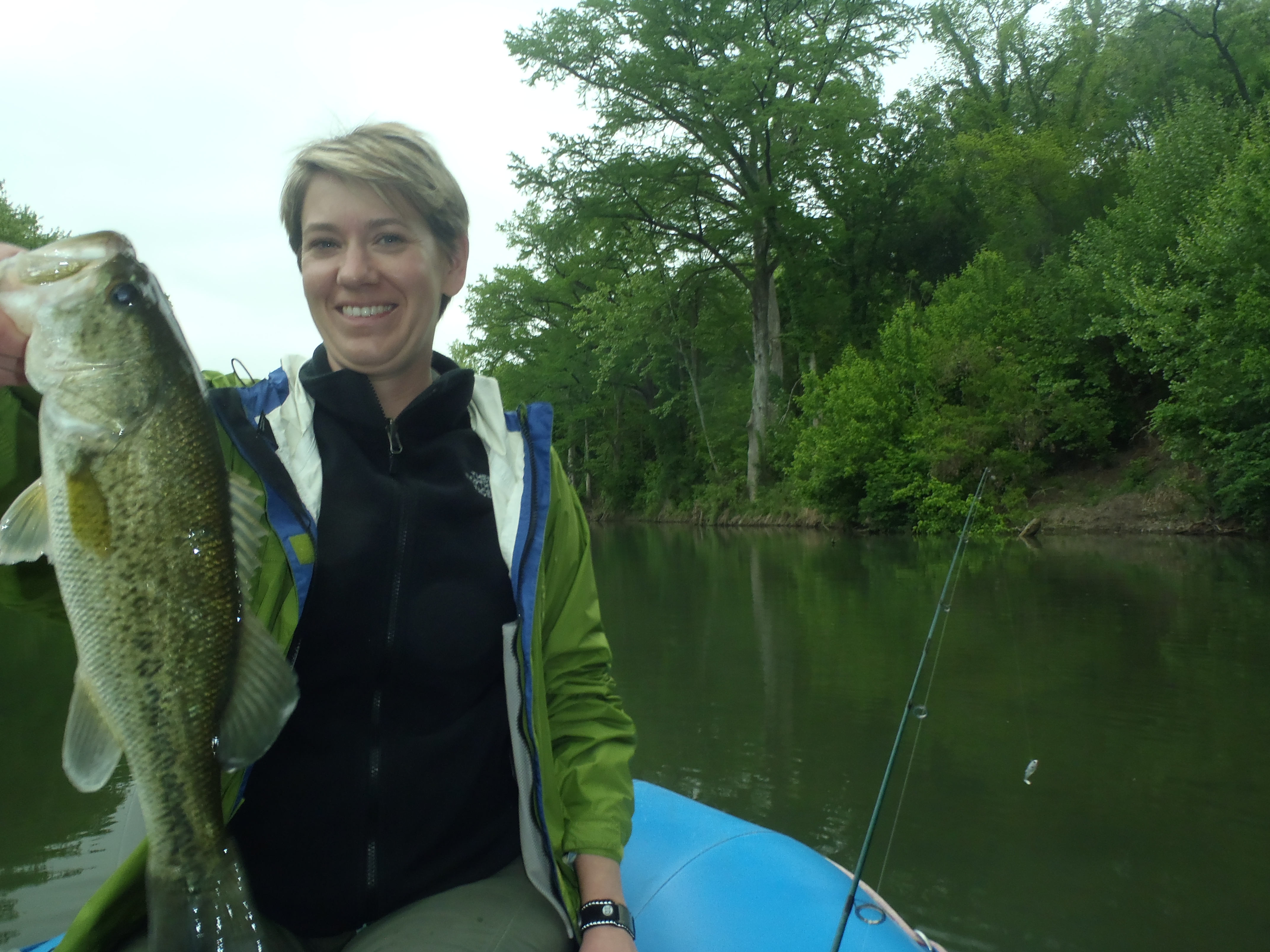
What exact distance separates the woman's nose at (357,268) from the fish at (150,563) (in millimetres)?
556

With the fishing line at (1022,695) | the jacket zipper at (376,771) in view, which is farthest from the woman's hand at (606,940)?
the fishing line at (1022,695)

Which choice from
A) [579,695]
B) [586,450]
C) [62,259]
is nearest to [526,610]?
[579,695]

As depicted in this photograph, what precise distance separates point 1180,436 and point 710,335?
15.4m

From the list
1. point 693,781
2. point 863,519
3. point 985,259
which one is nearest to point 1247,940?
point 693,781

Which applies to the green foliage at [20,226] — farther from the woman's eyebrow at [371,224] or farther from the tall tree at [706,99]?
the woman's eyebrow at [371,224]

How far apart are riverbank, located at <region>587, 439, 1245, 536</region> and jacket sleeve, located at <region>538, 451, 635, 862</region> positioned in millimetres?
15739

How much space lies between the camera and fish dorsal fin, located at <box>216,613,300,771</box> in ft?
4.12

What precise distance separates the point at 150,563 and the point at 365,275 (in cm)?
75

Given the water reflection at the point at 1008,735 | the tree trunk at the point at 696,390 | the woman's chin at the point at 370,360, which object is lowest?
the water reflection at the point at 1008,735

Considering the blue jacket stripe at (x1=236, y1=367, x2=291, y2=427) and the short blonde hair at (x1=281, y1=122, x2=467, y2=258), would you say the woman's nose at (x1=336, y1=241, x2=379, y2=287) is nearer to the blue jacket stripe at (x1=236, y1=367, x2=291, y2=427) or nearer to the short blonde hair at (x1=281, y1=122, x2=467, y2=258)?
the short blonde hair at (x1=281, y1=122, x2=467, y2=258)

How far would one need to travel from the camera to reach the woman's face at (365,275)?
174 centimetres

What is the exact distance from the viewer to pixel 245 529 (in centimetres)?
128

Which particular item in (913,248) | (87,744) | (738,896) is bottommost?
(738,896)

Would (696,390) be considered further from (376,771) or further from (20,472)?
(20,472)
